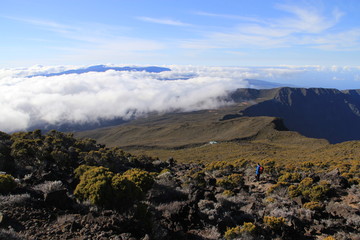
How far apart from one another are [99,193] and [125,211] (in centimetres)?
92

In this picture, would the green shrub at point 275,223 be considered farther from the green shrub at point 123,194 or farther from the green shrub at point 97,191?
the green shrub at point 97,191

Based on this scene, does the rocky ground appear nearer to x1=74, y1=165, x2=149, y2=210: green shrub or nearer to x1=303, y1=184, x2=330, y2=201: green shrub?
x1=74, y1=165, x2=149, y2=210: green shrub

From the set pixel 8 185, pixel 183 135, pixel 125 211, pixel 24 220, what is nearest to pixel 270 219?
pixel 125 211

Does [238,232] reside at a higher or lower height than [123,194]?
lower

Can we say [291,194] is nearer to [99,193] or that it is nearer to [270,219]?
[270,219]

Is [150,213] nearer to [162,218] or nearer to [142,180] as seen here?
[162,218]

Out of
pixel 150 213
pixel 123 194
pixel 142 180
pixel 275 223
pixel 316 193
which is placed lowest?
pixel 316 193

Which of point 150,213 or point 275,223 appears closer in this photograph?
point 150,213

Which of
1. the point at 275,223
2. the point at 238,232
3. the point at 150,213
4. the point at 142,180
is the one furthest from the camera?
the point at 142,180

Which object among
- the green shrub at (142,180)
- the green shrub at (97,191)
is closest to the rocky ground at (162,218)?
the green shrub at (97,191)

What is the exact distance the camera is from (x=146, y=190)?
30.1 feet

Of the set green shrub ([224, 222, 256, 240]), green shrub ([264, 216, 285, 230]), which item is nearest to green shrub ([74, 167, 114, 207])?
green shrub ([224, 222, 256, 240])

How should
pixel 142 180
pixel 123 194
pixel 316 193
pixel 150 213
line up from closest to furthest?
1. pixel 150 213
2. pixel 123 194
3. pixel 142 180
4. pixel 316 193

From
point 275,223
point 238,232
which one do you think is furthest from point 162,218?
point 275,223
